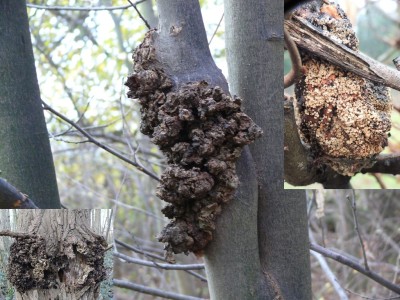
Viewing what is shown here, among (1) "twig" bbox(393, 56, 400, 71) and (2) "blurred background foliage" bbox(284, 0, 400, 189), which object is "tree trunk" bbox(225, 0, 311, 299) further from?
(1) "twig" bbox(393, 56, 400, 71)

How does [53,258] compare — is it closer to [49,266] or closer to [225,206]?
[49,266]

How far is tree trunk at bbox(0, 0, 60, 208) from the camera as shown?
4.50ft

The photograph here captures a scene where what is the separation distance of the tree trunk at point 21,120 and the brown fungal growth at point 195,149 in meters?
0.49

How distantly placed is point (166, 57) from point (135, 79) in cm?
7

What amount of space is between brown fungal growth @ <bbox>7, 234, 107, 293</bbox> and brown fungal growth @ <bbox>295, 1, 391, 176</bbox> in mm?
540

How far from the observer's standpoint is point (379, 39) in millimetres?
1371

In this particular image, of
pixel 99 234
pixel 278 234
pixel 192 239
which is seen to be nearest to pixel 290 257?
pixel 278 234

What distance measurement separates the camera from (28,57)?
1.43 meters

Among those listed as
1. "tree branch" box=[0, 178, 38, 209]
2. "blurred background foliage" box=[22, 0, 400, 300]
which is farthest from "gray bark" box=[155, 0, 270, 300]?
"blurred background foliage" box=[22, 0, 400, 300]

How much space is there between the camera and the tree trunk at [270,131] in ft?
3.48

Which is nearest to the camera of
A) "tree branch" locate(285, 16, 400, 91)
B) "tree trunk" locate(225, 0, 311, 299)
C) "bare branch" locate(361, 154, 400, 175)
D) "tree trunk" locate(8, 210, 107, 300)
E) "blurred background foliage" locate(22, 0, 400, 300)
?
"tree trunk" locate(8, 210, 107, 300)

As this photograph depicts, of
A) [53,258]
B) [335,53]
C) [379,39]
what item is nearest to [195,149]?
[53,258]

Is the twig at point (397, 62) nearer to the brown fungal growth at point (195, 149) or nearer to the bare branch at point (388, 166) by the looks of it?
the bare branch at point (388, 166)

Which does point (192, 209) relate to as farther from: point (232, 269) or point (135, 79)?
point (135, 79)
